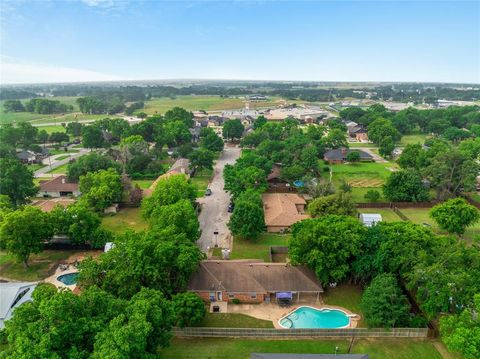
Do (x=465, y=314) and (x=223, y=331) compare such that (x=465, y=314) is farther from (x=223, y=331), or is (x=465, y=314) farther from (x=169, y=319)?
(x=169, y=319)

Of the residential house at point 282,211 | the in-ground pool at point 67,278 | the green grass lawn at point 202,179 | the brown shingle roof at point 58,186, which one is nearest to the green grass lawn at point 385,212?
the residential house at point 282,211

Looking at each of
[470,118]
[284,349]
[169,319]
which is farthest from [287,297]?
[470,118]

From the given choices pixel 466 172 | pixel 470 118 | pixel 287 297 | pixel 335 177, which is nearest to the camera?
pixel 287 297

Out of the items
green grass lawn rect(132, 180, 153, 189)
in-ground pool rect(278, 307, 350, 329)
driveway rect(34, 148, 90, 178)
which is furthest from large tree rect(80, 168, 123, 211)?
in-ground pool rect(278, 307, 350, 329)

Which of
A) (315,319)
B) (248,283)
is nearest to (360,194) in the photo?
(315,319)

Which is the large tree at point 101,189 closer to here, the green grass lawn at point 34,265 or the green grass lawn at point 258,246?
the green grass lawn at point 34,265

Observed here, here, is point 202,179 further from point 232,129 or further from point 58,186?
point 232,129

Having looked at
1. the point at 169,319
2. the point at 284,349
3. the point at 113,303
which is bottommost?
the point at 284,349
